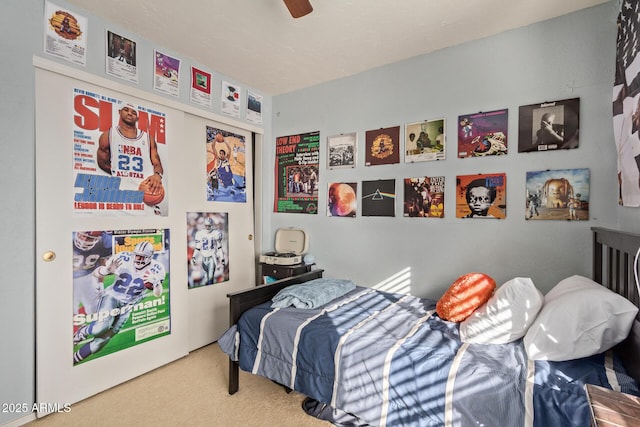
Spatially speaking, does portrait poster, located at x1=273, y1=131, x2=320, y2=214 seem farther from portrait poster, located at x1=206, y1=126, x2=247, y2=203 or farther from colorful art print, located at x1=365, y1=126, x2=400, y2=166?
colorful art print, located at x1=365, y1=126, x2=400, y2=166

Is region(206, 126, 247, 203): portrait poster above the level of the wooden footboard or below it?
above

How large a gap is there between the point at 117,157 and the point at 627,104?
3.09m

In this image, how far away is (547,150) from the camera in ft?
A: 6.67

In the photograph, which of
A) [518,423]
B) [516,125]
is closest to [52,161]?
[518,423]

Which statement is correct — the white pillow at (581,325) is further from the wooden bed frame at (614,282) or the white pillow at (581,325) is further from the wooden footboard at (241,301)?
the wooden footboard at (241,301)

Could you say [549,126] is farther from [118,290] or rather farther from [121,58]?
[118,290]

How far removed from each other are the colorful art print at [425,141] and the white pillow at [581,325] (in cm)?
137

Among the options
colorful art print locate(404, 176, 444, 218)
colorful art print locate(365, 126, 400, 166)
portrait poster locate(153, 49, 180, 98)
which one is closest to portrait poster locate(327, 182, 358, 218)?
colorful art print locate(365, 126, 400, 166)

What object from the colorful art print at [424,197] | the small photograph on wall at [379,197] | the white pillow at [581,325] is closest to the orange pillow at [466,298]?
the white pillow at [581,325]

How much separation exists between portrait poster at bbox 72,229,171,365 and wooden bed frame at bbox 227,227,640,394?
31.4 inches

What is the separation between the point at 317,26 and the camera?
212 cm

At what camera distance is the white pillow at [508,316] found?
1507 millimetres

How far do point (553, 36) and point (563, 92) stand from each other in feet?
Answer: 1.27

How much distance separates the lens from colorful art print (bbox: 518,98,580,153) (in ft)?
6.44
